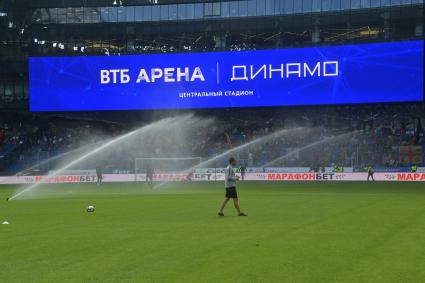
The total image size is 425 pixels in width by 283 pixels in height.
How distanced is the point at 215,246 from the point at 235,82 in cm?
5799

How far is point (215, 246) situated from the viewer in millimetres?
16672

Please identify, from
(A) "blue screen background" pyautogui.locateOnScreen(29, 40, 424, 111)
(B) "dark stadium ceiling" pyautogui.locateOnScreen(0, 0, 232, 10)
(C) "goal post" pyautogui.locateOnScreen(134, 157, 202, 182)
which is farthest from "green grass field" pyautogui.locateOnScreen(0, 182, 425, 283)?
(B) "dark stadium ceiling" pyautogui.locateOnScreen(0, 0, 232, 10)

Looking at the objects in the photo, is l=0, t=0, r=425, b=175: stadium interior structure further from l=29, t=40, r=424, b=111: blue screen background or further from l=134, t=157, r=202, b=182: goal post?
l=134, t=157, r=202, b=182: goal post

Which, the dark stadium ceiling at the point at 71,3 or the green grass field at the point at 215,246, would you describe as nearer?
the green grass field at the point at 215,246

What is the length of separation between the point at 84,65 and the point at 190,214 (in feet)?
180

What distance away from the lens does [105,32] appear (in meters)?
81.4

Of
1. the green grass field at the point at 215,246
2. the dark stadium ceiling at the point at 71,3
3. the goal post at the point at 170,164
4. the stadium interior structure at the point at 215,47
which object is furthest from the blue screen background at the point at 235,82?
the green grass field at the point at 215,246

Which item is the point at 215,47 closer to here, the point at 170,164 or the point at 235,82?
the point at 235,82

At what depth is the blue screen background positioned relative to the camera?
6906 centimetres

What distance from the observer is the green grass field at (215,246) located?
12.9 meters

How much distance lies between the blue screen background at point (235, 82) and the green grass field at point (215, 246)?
42664 mm

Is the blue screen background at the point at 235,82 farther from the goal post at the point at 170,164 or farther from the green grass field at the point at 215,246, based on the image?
the green grass field at the point at 215,246

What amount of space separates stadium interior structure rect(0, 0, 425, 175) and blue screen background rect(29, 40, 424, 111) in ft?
7.35

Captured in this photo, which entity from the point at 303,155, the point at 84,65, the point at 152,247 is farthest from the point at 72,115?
the point at 152,247
